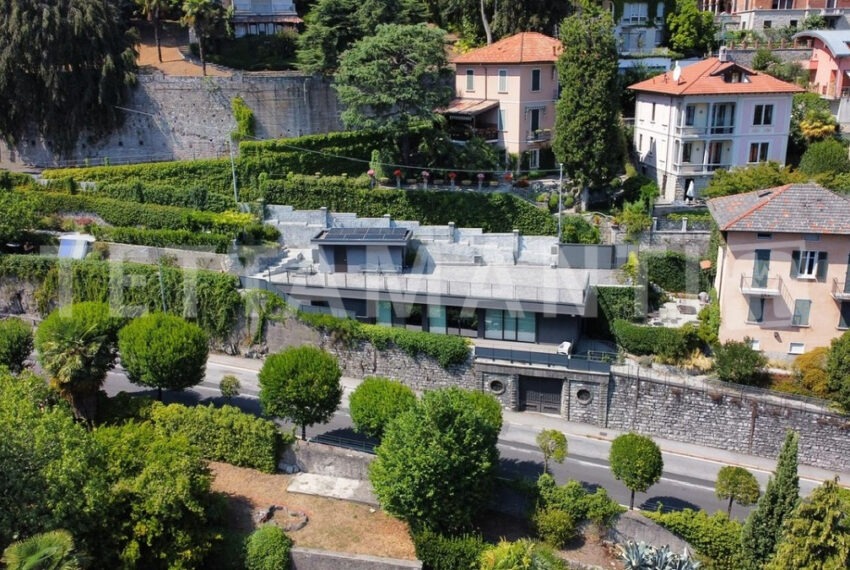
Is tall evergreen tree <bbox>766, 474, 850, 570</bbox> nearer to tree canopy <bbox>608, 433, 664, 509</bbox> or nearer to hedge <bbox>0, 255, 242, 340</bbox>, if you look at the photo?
tree canopy <bbox>608, 433, 664, 509</bbox>

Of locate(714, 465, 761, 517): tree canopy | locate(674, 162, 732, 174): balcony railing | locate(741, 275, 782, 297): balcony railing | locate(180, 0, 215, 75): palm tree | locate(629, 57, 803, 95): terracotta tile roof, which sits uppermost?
locate(180, 0, 215, 75): palm tree

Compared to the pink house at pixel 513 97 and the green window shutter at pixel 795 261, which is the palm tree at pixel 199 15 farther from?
the green window shutter at pixel 795 261

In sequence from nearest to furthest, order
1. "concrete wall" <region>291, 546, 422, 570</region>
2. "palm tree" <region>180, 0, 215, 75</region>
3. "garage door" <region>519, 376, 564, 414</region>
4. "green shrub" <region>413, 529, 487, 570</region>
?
"green shrub" <region>413, 529, 487, 570</region>, "concrete wall" <region>291, 546, 422, 570</region>, "garage door" <region>519, 376, 564, 414</region>, "palm tree" <region>180, 0, 215, 75</region>

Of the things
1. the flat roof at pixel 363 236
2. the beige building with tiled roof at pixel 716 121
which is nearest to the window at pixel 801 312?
the beige building with tiled roof at pixel 716 121

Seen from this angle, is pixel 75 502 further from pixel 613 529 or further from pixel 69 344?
pixel 613 529

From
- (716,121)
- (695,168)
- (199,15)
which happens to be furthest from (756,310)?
(199,15)

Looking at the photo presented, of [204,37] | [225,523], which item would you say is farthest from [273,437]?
[204,37]

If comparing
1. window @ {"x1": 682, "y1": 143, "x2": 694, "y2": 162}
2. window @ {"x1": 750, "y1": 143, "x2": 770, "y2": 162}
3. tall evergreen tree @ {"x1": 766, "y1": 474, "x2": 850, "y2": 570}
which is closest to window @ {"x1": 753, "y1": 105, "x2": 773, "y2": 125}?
window @ {"x1": 750, "y1": 143, "x2": 770, "y2": 162}
